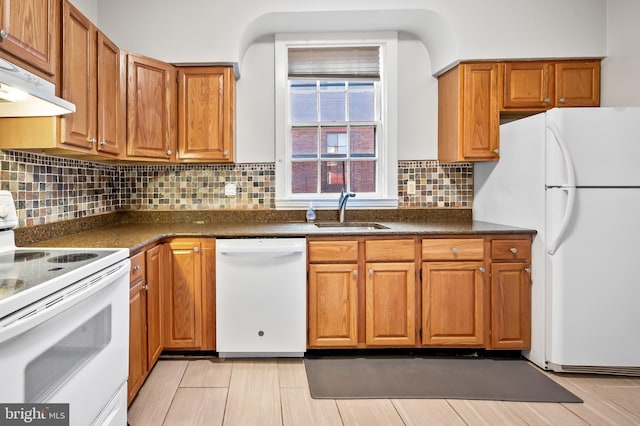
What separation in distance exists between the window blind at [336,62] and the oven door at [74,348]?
2167mm

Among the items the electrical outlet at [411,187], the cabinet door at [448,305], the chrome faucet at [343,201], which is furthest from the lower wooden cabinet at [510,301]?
the chrome faucet at [343,201]

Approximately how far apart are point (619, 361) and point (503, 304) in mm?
683

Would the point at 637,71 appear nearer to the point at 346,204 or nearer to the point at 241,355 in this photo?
the point at 346,204

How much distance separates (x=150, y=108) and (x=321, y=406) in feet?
7.11

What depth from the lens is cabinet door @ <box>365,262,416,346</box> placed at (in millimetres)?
2621

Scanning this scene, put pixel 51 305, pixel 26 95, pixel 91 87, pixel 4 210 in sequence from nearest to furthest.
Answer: pixel 51 305
pixel 26 95
pixel 4 210
pixel 91 87

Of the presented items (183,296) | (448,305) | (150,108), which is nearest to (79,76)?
(150,108)

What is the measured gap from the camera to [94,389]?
143cm

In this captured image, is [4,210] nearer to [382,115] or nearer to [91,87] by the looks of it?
[91,87]

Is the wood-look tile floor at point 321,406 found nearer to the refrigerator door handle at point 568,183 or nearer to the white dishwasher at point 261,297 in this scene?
the white dishwasher at point 261,297

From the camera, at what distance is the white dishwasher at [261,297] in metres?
2.58

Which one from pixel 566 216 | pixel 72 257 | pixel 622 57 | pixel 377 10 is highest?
pixel 377 10

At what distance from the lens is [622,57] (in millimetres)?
2738

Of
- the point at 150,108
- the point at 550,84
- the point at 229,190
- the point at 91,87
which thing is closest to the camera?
the point at 91,87
